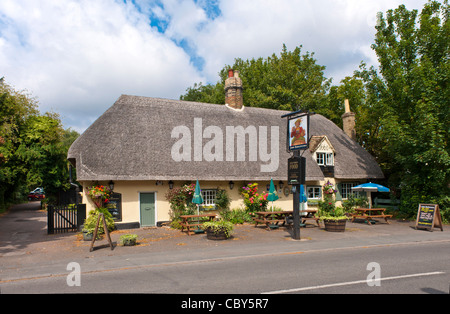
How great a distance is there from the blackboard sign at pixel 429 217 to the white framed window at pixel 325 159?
7.61 m

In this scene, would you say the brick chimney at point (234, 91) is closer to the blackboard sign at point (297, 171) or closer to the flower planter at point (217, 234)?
the blackboard sign at point (297, 171)

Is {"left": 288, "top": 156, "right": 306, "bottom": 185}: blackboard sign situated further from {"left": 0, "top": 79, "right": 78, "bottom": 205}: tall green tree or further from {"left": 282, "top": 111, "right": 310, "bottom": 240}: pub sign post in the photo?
{"left": 0, "top": 79, "right": 78, "bottom": 205}: tall green tree

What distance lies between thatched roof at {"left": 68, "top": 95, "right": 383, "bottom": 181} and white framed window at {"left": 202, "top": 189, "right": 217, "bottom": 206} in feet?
4.10

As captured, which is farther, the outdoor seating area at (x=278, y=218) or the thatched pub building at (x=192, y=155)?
the thatched pub building at (x=192, y=155)

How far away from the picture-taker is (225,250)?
11352 mm

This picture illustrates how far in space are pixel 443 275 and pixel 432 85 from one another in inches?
566

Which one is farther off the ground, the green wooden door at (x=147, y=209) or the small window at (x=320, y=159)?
the small window at (x=320, y=159)

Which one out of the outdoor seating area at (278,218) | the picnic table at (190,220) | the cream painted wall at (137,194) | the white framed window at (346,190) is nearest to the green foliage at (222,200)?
the cream painted wall at (137,194)

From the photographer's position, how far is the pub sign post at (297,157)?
1323cm

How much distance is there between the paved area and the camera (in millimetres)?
9703

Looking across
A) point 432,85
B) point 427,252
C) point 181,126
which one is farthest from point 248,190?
point 432,85

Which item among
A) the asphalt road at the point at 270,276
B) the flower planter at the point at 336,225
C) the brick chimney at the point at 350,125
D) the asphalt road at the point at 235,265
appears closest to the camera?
the asphalt road at the point at 270,276

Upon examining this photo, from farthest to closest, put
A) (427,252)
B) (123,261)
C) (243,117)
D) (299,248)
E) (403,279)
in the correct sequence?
(243,117)
(299,248)
(427,252)
(123,261)
(403,279)
